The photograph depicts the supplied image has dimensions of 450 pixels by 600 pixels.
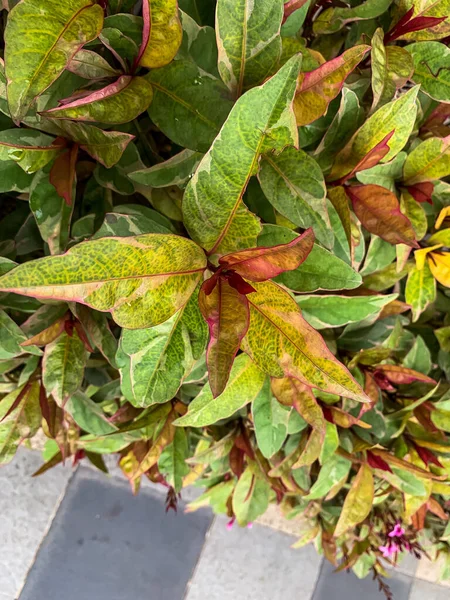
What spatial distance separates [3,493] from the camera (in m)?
1.63

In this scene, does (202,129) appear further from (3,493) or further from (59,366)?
(3,493)

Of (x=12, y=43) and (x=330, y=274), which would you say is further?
(x=330, y=274)

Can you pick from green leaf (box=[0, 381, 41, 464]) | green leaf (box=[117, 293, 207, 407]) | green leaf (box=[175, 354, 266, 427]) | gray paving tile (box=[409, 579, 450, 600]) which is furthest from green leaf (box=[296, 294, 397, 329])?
gray paving tile (box=[409, 579, 450, 600])

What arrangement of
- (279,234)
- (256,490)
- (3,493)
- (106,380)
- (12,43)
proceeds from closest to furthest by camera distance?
(12,43) → (279,234) → (106,380) → (256,490) → (3,493)

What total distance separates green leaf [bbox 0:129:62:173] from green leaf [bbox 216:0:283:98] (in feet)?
0.61

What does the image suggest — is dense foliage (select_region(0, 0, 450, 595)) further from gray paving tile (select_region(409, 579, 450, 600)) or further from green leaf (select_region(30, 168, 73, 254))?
gray paving tile (select_region(409, 579, 450, 600))

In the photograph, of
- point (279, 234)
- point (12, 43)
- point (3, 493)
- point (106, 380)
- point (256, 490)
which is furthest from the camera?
point (3, 493)

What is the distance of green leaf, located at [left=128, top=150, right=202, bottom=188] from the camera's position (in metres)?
0.51

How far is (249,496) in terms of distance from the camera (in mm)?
1073

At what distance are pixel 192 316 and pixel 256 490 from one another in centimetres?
72

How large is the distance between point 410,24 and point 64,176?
16.3 inches

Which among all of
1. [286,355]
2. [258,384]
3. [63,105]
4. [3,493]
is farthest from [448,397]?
[3,493]

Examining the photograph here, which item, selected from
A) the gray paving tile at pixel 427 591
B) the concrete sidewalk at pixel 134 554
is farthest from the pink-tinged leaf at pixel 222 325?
the gray paving tile at pixel 427 591

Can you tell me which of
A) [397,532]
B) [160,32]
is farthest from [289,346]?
[397,532]
